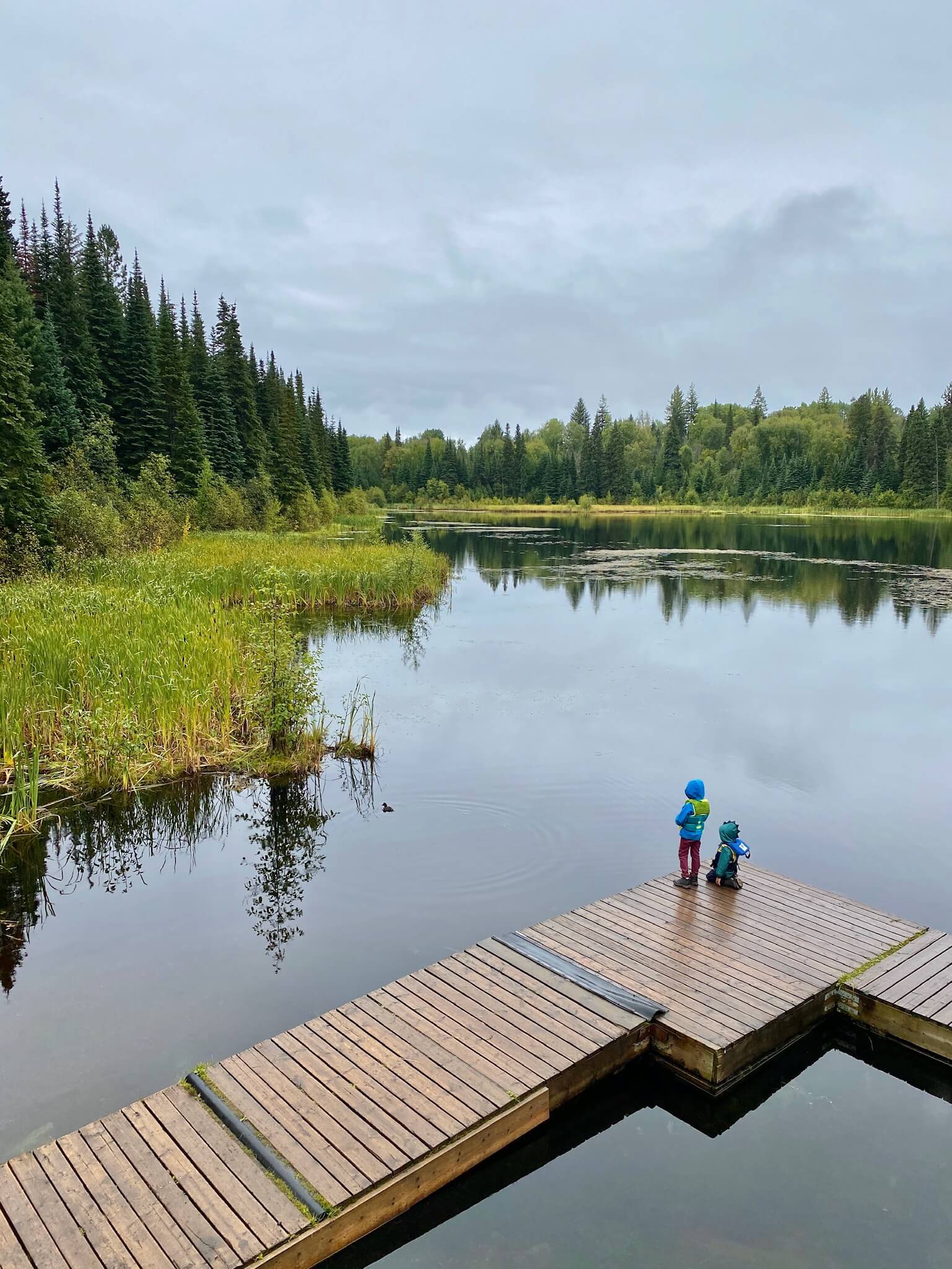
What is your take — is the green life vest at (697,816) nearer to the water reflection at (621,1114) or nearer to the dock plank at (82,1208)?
the water reflection at (621,1114)

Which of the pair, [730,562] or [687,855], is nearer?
[687,855]

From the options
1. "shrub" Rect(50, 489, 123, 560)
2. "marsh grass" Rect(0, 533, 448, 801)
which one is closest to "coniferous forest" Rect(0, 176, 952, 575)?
"shrub" Rect(50, 489, 123, 560)

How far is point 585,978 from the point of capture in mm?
6332

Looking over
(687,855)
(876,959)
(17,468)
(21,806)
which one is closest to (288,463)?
(17,468)

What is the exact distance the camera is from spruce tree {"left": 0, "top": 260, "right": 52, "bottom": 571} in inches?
869

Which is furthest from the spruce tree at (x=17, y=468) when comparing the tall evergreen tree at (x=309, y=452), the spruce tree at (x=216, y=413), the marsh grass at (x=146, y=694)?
the tall evergreen tree at (x=309, y=452)

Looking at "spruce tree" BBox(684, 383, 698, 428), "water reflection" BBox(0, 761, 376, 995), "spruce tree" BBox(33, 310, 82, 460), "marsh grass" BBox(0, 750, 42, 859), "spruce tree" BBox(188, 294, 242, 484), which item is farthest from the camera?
"spruce tree" BBox(684, 383, 698, 428)

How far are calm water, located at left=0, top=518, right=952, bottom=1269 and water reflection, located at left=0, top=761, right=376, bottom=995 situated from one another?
40 millimetres

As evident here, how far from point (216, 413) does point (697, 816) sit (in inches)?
2138

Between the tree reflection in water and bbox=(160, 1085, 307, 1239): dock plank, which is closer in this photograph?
bbox=(160, 1085, 307, 1239): dock plank

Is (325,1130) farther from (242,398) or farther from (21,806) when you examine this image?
(242,398)

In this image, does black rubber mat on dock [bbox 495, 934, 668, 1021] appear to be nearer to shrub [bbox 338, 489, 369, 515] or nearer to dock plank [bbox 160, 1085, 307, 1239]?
dock plank [bbox 160, 1085, 307, 1239]

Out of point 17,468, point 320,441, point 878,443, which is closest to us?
point 17,468

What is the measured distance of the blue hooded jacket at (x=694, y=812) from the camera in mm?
7680
